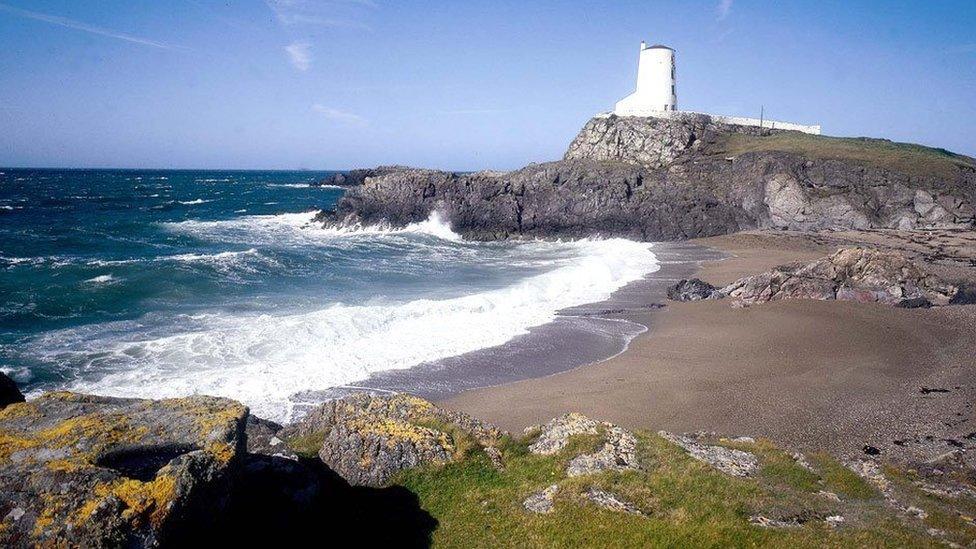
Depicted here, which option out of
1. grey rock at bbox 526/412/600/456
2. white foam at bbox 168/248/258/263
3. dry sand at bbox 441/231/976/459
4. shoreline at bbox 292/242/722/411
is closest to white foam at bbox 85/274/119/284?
white foam at bbox 168/248/258/263

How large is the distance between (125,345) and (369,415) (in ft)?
53.8

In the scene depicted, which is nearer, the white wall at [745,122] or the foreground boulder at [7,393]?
the foreground boulder at [7,393]

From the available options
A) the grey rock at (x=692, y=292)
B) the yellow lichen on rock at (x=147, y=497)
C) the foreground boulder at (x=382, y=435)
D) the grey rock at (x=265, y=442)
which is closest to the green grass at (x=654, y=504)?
the foreground boulder at (x=382, y=435)

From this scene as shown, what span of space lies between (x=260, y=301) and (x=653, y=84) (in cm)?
6886

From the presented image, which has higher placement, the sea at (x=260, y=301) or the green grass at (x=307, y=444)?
the green grass at (x=307, y=444)

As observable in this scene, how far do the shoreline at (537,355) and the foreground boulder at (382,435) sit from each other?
5.87 m

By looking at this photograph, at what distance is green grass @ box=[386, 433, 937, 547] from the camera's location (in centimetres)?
841

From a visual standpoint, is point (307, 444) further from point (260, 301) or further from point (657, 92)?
point (657, 92)

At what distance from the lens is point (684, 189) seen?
63.7 metres

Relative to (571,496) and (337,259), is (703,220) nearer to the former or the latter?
(337,259)

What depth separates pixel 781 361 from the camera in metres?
21.3

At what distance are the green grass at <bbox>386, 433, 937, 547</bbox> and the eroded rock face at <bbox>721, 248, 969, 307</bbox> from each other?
68.9ft

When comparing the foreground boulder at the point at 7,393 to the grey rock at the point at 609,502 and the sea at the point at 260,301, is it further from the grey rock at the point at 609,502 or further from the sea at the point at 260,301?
the grey rock at the point at 609,502

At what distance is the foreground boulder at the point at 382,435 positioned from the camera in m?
10.4
